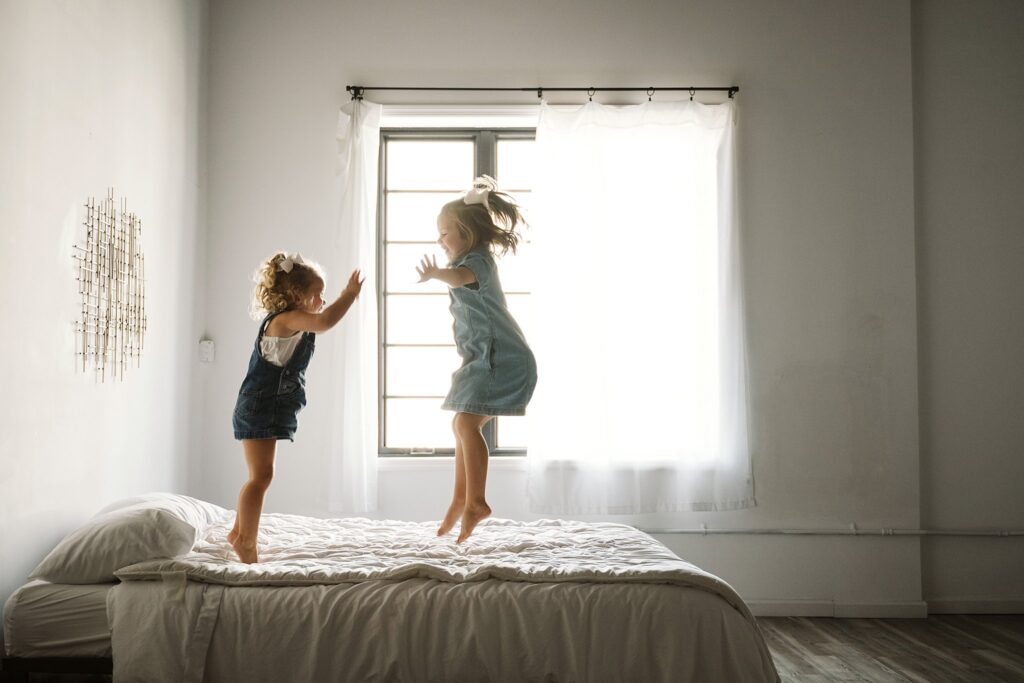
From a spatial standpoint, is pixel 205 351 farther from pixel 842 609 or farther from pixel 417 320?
pixel 842 609

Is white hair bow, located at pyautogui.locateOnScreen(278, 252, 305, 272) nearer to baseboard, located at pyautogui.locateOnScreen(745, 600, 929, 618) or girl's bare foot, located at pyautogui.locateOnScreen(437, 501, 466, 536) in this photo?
girl's bare foot, located at pyautogui.locateOnScreen(437, 501, 466, 536)

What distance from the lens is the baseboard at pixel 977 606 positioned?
3.80 metres

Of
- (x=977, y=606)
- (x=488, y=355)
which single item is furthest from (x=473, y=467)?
A: (x=977, y=606)

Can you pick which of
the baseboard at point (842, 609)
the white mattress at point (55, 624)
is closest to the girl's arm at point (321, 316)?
the white mattress at point (55, 624)

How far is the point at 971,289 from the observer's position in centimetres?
392

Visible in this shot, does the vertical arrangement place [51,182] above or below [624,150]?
below

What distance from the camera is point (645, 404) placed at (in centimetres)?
377

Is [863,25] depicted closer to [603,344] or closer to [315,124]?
[603,344]

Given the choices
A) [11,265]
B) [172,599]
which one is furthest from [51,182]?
[172,599]

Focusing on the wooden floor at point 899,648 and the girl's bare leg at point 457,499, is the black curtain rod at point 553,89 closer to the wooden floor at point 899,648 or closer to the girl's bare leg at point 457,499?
the girl's bare leg at point 457,499

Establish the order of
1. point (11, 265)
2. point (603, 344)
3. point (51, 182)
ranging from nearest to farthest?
point (11, 265), point (51, 182), point (603, 344)

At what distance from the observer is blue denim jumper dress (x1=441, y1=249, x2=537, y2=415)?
2748 millimetres

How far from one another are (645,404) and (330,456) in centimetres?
153

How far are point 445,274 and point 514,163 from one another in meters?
1.62
